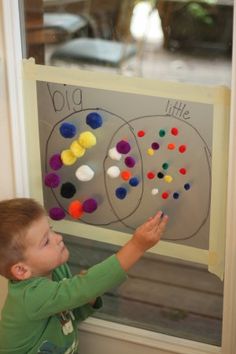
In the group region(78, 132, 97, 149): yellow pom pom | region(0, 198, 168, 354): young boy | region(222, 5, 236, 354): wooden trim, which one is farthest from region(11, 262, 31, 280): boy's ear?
region(222, 5, 236, 354): wooden trim

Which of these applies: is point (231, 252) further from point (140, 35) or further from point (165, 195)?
point (140, 35)

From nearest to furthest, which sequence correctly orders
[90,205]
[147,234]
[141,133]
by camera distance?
[147,234]
[141,133]
[90,205]

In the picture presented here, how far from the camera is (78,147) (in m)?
1.43

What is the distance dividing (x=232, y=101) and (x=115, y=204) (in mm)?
366

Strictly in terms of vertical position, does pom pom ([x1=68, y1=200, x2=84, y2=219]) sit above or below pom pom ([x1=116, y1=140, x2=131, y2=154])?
below

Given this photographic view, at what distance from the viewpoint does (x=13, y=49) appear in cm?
141

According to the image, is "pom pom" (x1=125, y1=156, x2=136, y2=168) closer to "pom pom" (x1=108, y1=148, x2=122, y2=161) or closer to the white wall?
"pom pom" (x1=108, y1=148, x2=122, y2=161)

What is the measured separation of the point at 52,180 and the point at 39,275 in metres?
0.25

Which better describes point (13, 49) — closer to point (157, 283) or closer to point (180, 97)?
point (180, 97)

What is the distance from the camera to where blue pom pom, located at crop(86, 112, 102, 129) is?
1.40 meters

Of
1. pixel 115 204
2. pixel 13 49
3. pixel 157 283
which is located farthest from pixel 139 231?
pixel 13 49

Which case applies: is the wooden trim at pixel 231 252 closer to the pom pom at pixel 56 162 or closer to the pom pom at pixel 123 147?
the pom pom at pixel 123 147

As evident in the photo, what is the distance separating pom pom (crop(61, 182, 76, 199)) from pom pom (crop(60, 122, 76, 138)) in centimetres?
11

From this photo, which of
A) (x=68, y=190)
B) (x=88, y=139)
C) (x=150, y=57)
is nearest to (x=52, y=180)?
(x=68, y=190)
